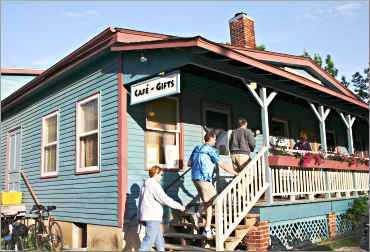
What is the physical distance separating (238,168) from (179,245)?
2032mm

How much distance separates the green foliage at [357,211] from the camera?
1106 centimetres

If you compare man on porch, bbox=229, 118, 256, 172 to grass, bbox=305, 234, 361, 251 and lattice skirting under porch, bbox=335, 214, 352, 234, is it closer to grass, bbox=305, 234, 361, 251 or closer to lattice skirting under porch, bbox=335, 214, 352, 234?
grass, bbox=305, 234, 361, 251

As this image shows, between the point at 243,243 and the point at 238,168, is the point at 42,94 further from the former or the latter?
the point at 243,243

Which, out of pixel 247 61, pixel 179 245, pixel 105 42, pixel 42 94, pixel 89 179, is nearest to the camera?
pixel 179 245

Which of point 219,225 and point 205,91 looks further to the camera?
point 205,91

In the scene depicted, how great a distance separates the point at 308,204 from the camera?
→ 9.49 meters

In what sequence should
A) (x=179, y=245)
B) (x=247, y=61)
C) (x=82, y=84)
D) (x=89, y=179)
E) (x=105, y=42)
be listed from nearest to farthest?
(x=179, y=245)
(x=247, y=61)
(x=105, y=42)
(x=89, y=179)
(x=82, y=84)

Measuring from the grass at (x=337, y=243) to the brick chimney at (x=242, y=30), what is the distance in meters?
6.97

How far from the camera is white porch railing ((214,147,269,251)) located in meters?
6.95

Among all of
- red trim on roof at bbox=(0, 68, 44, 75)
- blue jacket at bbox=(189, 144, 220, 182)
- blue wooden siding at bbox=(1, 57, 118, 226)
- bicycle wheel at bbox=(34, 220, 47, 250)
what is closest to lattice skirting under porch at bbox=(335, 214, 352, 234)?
blue jacket at bbox=(189, 144, 220, 182)

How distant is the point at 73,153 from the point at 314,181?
19.5 ft

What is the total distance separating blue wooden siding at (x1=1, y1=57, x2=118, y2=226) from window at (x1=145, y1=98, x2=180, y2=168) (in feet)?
2.59

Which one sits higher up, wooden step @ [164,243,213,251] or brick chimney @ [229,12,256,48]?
brick chimney @ [229,12,256,48]

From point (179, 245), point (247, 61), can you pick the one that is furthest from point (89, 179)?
point (247, 61)
